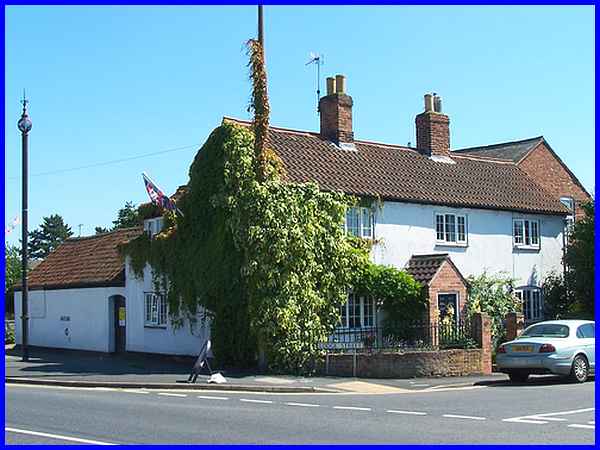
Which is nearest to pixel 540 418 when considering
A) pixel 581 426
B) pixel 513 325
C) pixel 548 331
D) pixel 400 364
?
pixel 581 426

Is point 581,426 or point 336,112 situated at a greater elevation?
point 336,112

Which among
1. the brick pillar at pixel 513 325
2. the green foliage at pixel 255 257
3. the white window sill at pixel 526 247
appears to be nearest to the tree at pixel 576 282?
the white window sill at pixel 526 247

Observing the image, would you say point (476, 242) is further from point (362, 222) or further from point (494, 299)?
point (362, 222)

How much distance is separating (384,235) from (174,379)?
9142 mm

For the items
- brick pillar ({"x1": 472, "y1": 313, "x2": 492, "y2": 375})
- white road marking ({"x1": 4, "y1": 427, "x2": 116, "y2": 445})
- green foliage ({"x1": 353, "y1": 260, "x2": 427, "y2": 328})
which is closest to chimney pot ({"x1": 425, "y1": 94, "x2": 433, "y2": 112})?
green foliage ({"x1": 353, "y1": 260, "x2": 427, "y2": 328})

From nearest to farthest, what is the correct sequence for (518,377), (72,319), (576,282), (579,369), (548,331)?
(579,369), (518,377), (548,331), (576,282), (72,319)

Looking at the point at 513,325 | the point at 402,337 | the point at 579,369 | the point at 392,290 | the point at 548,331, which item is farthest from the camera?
the point at 513,325

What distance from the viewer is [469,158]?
34.7 meters

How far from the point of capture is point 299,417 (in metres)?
14.3

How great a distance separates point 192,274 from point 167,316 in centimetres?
284

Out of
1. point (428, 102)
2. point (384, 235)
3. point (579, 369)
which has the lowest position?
point (579, 369)

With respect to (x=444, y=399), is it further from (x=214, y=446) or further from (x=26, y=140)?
(x=26, y=140)

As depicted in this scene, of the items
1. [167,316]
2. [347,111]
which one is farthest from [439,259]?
[167,316]

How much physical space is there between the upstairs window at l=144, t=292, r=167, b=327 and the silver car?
1121 centimetres
